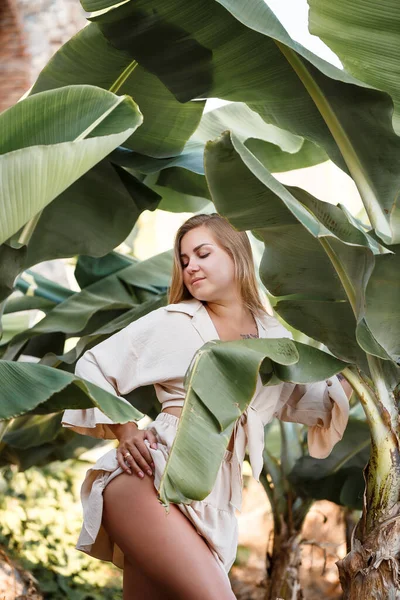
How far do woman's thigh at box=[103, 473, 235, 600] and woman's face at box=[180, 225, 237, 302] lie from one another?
23.1 inches

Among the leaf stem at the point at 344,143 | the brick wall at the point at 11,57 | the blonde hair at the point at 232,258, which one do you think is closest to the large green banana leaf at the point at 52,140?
the blonde hair at the point at 232,258

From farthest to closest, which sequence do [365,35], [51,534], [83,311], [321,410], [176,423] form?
[51,534] → [83,311] → [321,410] → [365,35] → [176,423]

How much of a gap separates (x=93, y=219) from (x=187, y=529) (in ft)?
5.38

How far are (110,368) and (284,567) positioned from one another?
7.87 feet

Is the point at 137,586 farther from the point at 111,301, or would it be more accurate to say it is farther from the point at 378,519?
the point at 111,301

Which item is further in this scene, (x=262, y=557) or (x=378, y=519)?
(x=262, y=557)

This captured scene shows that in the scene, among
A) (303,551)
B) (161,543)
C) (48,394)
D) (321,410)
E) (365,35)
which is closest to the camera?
(48,394)

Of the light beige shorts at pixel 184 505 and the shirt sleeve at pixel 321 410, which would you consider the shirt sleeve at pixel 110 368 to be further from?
the shirt sleeve at pixel 321 410

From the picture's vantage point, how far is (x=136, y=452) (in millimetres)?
2043

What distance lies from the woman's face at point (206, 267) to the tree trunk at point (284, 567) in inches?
89.6

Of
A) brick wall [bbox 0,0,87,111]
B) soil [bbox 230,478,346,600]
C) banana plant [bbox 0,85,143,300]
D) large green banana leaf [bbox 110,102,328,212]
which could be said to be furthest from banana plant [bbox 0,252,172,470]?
soil [bbox 230,478,346,600]

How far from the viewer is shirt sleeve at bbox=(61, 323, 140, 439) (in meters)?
2.15

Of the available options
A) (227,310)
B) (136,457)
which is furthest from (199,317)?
(136,457)

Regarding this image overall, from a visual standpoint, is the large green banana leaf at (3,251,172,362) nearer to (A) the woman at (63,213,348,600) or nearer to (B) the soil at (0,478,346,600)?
(A) the woman at (63,213,348,600)
